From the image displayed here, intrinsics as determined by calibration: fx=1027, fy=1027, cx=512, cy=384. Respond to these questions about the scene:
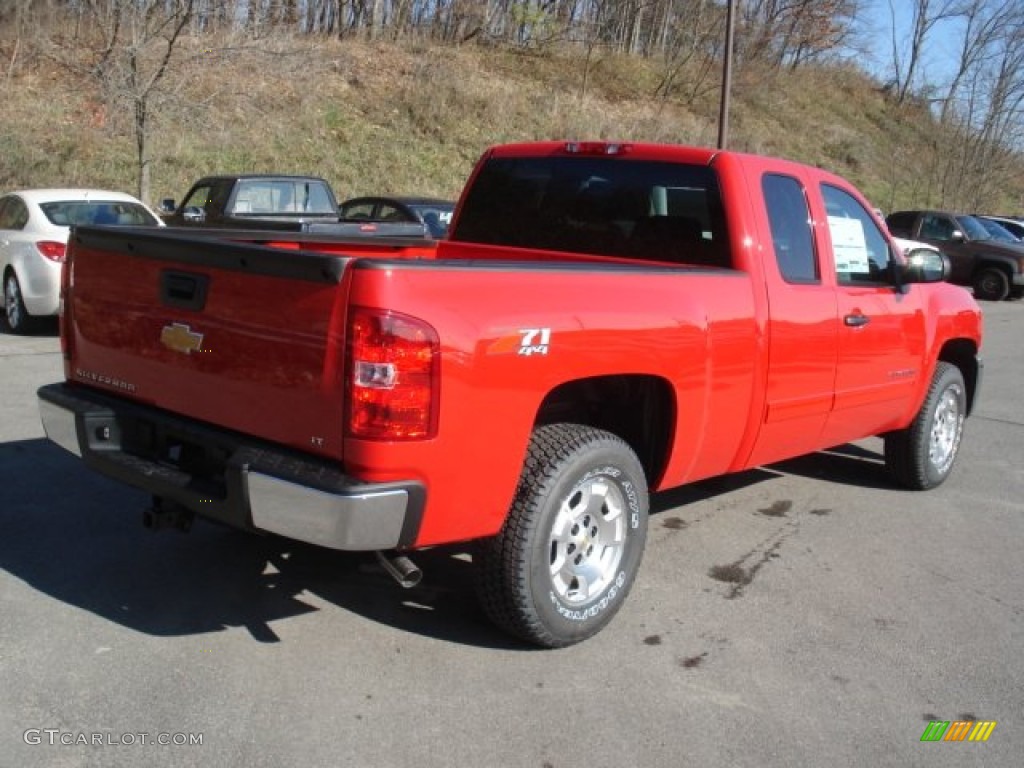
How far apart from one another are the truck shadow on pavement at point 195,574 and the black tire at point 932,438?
306cm

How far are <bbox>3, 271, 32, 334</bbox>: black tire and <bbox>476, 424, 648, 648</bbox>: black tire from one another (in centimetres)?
888

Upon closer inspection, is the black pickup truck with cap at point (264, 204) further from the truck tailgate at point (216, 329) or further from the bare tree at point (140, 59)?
the truck tailgate at point (216, 329)

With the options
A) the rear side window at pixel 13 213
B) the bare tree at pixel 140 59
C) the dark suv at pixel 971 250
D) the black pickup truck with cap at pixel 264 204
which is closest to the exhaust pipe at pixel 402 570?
the rear side window at pixel 13 213

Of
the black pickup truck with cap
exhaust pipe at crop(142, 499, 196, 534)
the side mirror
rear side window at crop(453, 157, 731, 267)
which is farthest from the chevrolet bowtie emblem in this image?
the black pickup truck with cap

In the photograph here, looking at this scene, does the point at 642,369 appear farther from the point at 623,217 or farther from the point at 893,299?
the point at 893,299

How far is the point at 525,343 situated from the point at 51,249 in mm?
8803

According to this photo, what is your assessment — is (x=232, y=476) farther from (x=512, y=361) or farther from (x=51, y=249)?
(x=51, y=249)

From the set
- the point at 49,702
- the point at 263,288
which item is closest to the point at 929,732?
the point at 263,288

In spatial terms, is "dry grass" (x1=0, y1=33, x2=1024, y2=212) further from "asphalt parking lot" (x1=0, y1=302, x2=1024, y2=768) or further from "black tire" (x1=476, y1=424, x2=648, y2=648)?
"black tire" (x1=476, y1=424, x2=648, y2=648)

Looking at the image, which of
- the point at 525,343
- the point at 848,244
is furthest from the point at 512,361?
the point at 848,244

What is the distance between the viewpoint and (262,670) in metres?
3.65

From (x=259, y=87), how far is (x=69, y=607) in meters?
24.2

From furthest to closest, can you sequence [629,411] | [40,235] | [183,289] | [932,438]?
1. [40,235]
2. [932,438]
3. [629,411]
4. [183,289]

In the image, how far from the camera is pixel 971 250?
22391mm
